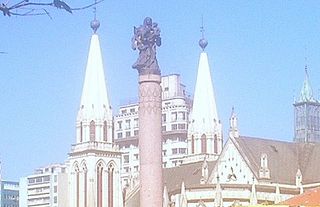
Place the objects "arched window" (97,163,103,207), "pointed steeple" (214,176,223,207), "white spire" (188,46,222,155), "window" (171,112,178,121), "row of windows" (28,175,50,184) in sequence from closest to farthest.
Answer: "pointed steeple" (214,176,223,207) < "arched window" (97,163,103,207) < "white spire" (188,46,222,155) < "window" (171,112,178,121) < "row of windows" (28,175,50,184)

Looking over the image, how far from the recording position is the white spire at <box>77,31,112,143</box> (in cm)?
8962

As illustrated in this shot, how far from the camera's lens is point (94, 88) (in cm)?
8969

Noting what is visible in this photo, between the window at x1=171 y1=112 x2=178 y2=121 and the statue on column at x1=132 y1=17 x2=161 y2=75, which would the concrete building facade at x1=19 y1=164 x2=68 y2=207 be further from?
the statue on column at x1=132 y1=17 x2=161 y2=75

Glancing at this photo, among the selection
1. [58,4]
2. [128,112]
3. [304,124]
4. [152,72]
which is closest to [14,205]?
[128,112]

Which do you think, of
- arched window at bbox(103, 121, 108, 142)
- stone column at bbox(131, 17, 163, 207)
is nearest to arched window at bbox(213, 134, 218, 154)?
arched window at bbox(103, 121, 108, 142)

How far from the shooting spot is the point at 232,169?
3044 inches

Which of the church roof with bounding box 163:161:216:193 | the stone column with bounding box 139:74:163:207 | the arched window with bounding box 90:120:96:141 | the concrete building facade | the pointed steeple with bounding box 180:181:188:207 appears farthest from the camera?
the concrete building facade

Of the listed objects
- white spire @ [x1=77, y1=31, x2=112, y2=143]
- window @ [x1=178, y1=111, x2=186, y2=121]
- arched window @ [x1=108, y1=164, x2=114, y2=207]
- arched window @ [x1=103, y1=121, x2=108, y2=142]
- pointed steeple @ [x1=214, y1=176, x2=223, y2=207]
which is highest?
window @ [x1=178, y1=111, x2=186, y2=121]

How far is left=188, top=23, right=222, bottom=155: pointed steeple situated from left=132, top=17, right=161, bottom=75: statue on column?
5347 cm

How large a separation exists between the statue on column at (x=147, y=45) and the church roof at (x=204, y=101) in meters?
53.5

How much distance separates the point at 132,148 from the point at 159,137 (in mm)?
105046

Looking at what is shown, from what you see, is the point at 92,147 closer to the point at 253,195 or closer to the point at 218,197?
the point at 218,197

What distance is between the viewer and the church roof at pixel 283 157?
7669 cm

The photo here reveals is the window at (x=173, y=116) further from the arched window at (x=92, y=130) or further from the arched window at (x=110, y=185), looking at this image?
the arched window at (x=92, y=130)
